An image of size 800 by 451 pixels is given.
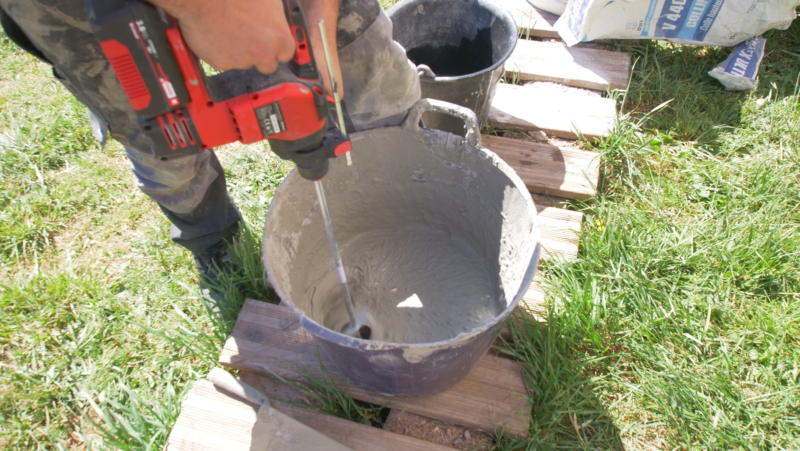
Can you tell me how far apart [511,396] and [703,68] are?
1.87 m

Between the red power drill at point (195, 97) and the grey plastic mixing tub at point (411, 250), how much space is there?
228 mm

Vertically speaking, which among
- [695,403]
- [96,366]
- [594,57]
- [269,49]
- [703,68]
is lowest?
[695,403]

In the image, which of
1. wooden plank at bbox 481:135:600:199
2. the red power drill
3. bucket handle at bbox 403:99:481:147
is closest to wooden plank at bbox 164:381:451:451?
the red power drill

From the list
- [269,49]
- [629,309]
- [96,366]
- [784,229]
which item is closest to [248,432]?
[96,366]

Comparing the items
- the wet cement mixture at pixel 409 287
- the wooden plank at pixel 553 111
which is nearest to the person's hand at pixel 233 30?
the wet cement mixture at pixel 409 287

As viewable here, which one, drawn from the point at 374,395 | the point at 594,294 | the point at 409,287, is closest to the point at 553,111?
the point at 594,294

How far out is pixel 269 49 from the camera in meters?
0.81

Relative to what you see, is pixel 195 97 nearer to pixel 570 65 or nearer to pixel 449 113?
pixel 449 113

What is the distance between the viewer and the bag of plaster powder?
2.00m

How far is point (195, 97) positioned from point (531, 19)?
197 cm

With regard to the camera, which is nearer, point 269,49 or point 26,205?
point 269,49

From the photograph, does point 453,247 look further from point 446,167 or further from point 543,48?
point 543,48

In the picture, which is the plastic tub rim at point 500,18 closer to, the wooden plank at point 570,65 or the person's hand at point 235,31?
the wooden plank at point 570,65

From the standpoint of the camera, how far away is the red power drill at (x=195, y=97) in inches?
28.3
